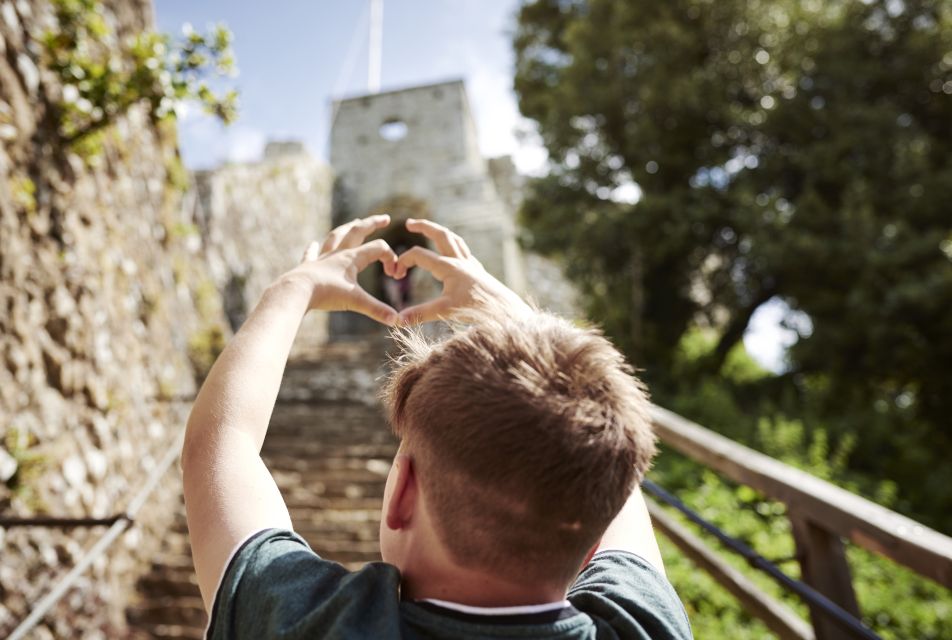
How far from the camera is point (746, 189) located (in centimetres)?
615

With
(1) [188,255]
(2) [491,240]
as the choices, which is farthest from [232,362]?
(2) [491,240]

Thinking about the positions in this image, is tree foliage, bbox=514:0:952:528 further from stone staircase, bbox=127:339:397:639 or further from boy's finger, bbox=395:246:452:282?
boy's finger, bbox=395:246:452:282

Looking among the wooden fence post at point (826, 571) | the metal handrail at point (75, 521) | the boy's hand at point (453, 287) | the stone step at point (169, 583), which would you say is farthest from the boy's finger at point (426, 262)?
the stone step at point (169, 583)

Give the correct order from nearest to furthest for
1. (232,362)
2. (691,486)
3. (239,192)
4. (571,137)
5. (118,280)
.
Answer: (232,362), (118,280), (691,486), (239,192), (571,137)

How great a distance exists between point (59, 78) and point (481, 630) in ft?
9.70

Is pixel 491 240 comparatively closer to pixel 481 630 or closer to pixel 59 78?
pixel 59 78

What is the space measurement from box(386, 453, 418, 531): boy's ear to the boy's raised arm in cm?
14

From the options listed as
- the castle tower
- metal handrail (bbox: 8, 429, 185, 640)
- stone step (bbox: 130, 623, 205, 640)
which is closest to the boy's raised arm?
metal handrail (bbox: 8, 429, 185, 640)

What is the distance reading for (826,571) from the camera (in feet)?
5.61

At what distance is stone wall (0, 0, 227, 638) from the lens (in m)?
2.15

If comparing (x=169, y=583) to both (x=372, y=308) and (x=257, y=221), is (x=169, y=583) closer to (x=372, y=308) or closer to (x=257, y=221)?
(x=372, y=308)

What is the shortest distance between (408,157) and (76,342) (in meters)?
8.17

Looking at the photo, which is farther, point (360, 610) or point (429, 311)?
point (429, 311)

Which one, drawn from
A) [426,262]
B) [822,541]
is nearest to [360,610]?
[426,262]
